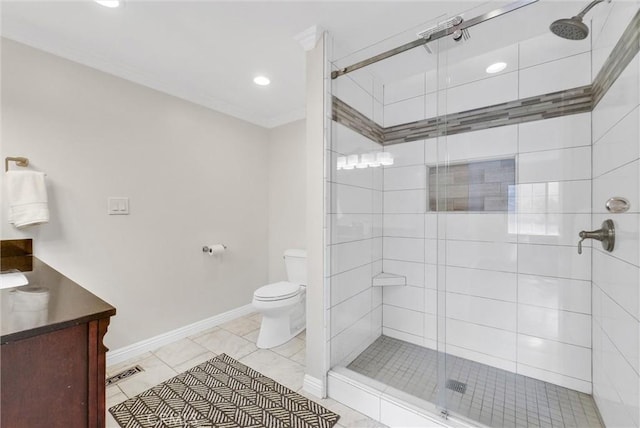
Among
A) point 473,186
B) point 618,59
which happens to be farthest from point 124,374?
point 618,59

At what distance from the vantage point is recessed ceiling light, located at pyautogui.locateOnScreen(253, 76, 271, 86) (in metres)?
2.34

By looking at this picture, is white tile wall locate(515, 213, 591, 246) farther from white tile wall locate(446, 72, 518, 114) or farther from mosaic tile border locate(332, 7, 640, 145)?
white tile wall locate(446, 72, 518, 114)

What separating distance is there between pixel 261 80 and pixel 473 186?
76.3 inches

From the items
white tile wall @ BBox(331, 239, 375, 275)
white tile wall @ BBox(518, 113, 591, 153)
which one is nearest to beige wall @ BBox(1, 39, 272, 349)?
white tile wall @ BBox(331, 239, 375, 275)

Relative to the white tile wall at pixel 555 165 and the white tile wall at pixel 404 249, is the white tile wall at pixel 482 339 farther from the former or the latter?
the white tile wall at pixel 555 165

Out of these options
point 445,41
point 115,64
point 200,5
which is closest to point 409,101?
point 445,41

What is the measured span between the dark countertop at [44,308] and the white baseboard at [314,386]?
1.36 m

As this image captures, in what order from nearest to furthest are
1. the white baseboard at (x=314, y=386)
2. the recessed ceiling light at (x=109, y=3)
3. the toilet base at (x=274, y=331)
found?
1. the recessed ceiling light at (x=109, y=3)
2. the white baseboard at (x=314, y=386)
3. the toilet base at (x=274, y=331)

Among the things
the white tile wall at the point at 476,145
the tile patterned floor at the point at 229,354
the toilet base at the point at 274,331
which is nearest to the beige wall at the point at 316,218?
the tile patterned floor at the point at 229,354

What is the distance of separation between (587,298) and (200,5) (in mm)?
2860

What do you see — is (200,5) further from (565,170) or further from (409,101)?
(565,170)

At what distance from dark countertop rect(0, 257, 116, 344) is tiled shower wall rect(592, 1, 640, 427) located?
6.17 feet

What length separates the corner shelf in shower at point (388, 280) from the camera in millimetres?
2326

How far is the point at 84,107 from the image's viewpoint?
77.0 inches
